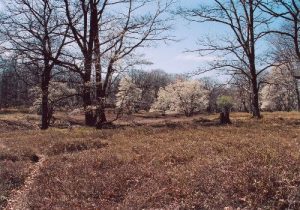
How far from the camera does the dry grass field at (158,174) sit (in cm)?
974

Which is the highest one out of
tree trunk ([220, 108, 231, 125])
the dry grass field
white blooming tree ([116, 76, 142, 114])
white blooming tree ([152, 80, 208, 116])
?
white blooming tree ([152, 80, 208, 116])

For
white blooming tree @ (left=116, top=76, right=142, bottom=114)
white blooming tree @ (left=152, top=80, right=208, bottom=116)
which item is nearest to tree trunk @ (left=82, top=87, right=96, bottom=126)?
white blooming tree @ (left=116, top=76, right=142, bottom=114)

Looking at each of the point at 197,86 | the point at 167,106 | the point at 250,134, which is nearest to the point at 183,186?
the point at 250,134

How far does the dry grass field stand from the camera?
9.74 metres

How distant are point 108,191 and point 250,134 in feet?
28.9

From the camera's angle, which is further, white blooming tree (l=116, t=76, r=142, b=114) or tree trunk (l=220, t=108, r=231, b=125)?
tree trunk (l=220, t=108, r=231, b=125)

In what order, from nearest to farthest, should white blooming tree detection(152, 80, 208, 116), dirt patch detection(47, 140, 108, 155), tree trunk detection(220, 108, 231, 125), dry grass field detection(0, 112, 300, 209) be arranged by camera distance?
dry grass field detection(0, 112, 300, 209)
dirt patch detection(47, 140, 108, 155)
tree trunk detection(220, 108, 231, 125)
white blooming tree detection(152, 80, 208, 116)

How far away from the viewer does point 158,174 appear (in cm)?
1190

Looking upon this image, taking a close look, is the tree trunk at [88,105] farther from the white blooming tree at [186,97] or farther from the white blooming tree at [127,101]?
the white blooming tree at [186,97]

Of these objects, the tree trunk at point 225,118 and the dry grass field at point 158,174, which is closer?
the dry grass field at point 158,174

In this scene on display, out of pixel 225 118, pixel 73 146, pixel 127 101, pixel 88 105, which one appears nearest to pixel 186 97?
pixel 88 105

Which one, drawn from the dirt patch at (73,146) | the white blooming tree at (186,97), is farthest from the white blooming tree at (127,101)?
the white blooming tree at (186,97)

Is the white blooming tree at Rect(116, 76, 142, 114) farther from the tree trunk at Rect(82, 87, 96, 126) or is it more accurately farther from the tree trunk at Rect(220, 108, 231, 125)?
the tree trunk at Rect(220, 108, 231, 125)

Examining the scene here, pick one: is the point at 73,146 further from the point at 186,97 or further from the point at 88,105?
the point at 186,97
